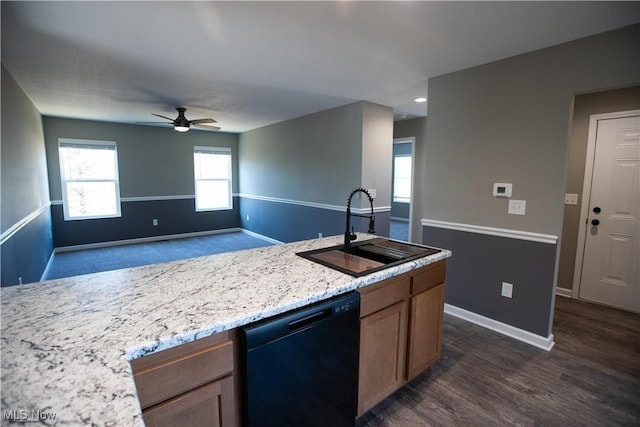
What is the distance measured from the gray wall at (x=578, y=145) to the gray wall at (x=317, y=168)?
213 centimetres

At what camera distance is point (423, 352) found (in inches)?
Result: 77.9

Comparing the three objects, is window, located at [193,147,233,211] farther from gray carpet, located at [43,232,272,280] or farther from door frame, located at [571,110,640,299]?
door frame, located at [571,110,640,299]

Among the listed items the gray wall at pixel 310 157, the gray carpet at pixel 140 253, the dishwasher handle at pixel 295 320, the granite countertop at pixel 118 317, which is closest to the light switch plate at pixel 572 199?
the gray wall at pixel 310 157

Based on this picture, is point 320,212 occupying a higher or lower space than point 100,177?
lower

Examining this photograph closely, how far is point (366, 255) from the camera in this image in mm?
2029

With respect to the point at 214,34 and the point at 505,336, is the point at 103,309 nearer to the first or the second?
the point at 214,34

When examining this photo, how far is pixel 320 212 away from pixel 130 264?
125 inches

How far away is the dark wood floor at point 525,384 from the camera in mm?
1769

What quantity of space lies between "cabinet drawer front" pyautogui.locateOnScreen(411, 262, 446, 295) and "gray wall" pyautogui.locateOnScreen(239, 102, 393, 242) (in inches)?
90.8

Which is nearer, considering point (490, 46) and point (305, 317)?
point (305, 317)

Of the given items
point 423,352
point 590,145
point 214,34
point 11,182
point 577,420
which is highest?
point 214,34

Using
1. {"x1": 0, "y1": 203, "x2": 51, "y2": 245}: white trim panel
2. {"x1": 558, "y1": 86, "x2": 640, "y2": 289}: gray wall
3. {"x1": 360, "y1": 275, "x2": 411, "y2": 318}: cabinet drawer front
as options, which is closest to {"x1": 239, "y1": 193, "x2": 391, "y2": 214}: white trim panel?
{"x1": 558, "y1": 86, "x2": 640, "y2": 289}: gray wall

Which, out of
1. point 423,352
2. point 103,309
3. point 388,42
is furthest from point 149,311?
point 388,42

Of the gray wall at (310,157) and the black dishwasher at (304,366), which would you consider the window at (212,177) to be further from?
the black dishwasher at (304,366)
